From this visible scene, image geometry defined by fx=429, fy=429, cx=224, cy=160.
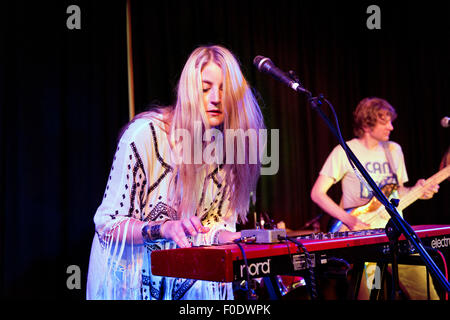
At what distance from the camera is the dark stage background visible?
2.93 m

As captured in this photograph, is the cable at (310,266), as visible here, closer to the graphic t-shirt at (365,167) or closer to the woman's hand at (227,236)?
the woman's hand at (227,236)

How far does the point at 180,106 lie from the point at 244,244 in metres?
0.72

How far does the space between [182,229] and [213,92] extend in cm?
72

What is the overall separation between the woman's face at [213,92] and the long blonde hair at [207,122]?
0.7 inches

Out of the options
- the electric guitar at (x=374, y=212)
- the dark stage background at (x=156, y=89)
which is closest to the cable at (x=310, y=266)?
the dark stage background at (x=156, y=89)

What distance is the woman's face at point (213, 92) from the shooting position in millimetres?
1862

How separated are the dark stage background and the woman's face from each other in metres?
1.59

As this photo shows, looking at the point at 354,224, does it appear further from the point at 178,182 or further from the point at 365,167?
the point at 178,182

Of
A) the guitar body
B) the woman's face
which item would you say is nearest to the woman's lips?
the woman's face

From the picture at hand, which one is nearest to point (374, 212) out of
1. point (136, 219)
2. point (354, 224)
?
point (354, 224)

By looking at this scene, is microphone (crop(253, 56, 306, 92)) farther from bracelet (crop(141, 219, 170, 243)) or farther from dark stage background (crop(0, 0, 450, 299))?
dark stage background (crop(0, 0, 450, 299))

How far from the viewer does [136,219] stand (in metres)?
1.61
